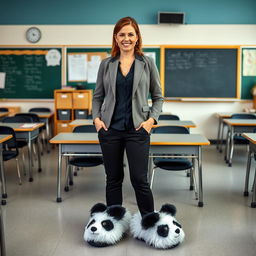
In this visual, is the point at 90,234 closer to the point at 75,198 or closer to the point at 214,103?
the point at 75,198

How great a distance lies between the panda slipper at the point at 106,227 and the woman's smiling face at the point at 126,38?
1179 millimetres

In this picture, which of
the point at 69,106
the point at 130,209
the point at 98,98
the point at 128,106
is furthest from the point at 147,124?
the point at 69,106

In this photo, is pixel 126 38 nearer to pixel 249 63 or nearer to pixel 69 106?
pixel 69 106

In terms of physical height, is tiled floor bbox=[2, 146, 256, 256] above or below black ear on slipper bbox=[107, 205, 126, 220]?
below

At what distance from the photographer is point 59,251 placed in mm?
2771

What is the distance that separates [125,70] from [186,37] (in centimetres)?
500

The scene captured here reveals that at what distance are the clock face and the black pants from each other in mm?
5297

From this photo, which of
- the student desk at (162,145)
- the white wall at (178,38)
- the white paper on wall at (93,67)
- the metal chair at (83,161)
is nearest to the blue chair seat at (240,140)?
the white wall at (178,38)

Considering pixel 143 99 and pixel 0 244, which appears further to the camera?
pixel 143 99

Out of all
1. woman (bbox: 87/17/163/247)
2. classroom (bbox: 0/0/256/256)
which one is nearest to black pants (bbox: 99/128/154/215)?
woman (bbox: 87/17/163/247)

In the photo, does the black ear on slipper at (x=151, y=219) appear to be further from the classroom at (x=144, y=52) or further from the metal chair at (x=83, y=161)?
the classroom at (x=144, y=52)

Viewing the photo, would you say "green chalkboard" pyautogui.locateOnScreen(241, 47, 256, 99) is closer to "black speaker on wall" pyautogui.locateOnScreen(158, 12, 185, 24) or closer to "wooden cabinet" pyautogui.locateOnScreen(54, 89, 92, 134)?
"black speaker on wall" pyautogui.locateOnScreen(158, 12, 185, 24)

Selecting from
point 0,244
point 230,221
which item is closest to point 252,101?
point 230,221

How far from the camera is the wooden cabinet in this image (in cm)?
714
